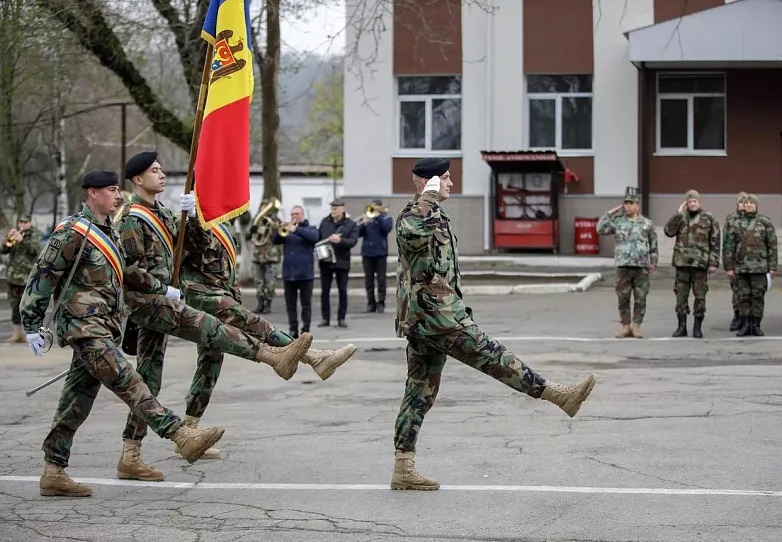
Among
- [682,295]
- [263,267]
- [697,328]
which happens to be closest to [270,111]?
[263,267]

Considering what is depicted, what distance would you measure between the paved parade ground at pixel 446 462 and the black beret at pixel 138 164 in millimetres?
1980

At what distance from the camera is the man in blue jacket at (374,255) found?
20.1 metres

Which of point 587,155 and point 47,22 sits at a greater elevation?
point 47,22

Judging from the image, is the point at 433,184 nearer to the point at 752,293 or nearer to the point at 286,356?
the point at 286,356

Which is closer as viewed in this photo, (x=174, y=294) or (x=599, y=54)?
(x=174, y=294)

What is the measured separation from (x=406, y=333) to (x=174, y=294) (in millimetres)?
1552

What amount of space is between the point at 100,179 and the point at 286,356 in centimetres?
159

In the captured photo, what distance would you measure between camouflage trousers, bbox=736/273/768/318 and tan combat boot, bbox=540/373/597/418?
8.93 meters

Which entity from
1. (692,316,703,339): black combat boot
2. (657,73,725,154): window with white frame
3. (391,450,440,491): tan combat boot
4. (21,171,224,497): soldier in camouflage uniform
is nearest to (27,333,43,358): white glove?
(21,171,224,497): soldier in camouflage uniform

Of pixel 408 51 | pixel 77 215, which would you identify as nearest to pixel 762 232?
pixel 77 215

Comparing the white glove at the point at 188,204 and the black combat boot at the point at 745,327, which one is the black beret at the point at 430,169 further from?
the black combat boot at the point at 745,327

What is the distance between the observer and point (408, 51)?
3070cm

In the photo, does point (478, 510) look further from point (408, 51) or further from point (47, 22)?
point (408, 51)

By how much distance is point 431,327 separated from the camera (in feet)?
23.1
